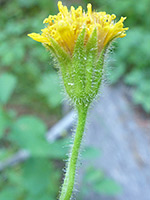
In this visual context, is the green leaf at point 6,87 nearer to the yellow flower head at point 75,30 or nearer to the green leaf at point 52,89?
the green leaf at point 52,89

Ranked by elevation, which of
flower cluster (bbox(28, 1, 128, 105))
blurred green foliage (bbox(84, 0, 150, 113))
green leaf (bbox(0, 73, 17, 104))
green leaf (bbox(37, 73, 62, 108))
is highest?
blurred green foliage (bbox(84, 0, 150, 113))

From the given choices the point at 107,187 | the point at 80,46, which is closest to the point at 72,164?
the point at 80,46

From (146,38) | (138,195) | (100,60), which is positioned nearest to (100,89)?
(100,60)

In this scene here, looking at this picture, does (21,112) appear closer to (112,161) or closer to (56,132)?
(56,132)

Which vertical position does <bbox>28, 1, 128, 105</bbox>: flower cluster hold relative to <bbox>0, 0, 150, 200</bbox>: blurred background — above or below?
below

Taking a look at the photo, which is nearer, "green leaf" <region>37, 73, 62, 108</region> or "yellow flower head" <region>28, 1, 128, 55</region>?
"yellow flower head" <region>28, 1, 128, 55</region>

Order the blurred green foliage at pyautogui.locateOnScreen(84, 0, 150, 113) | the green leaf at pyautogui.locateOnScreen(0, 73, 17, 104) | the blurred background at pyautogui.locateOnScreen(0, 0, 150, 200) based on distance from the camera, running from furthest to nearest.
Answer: the blurred green foliage at pyautogui.locateOnScreen(84, 0, 150, 113)
the green leaf at pyautogui.locateOnScreen(0, 73, 17, 104)
the blurred background at pyautogui.locateOnScreen(0, 0, 150, 200)

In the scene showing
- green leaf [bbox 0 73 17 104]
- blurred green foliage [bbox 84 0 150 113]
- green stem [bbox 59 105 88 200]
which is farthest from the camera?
blurred green foliage [bbox 84 0 150 113]

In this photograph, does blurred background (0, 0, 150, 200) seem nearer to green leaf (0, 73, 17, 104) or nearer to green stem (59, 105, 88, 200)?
green leaf (0, 73, 17, 104)

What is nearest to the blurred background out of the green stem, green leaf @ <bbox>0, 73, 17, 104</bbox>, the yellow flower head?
green leaf @ <bbox>0, 73, 17, 104</bbox>
